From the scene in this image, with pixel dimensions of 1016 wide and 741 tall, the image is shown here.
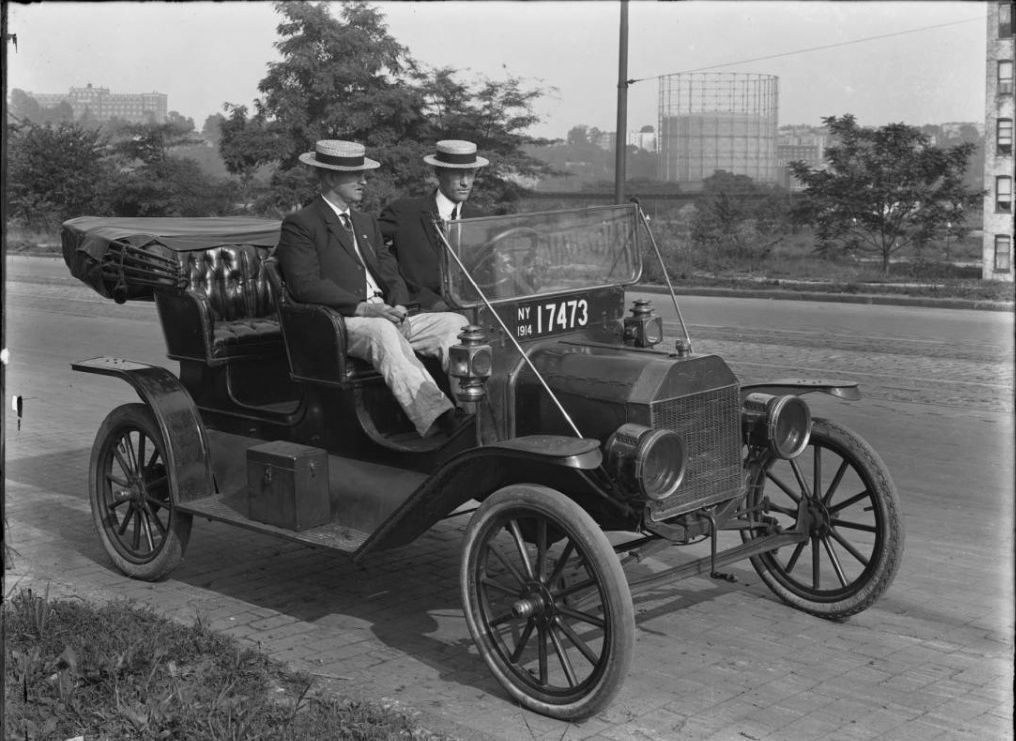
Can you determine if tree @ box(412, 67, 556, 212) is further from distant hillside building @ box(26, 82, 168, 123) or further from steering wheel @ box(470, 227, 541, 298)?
steering wheel @ box(470, 227, 541, 298)

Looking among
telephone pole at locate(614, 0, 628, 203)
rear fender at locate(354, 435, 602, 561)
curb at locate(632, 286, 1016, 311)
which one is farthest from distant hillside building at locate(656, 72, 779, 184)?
rear fender at locate(354, 435, 602, 561)

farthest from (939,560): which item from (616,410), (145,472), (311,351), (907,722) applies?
(145,472)

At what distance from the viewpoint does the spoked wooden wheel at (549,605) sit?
415cm

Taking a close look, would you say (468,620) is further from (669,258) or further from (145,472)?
(669,258)

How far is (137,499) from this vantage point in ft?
20.1

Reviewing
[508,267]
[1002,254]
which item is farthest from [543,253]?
[1002,254]

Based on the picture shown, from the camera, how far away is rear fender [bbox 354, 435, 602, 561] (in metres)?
4.29

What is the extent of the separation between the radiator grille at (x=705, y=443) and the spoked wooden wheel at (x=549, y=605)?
0.46m

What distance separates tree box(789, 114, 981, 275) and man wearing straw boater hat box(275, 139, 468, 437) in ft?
73.7

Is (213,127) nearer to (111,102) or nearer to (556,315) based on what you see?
(111,102)

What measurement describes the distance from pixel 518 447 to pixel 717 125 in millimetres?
55959

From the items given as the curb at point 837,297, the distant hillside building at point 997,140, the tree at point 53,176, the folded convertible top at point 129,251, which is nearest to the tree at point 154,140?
the tree at point 53,176

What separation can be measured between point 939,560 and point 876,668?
1.61 meters

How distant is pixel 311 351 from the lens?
5.60 m
